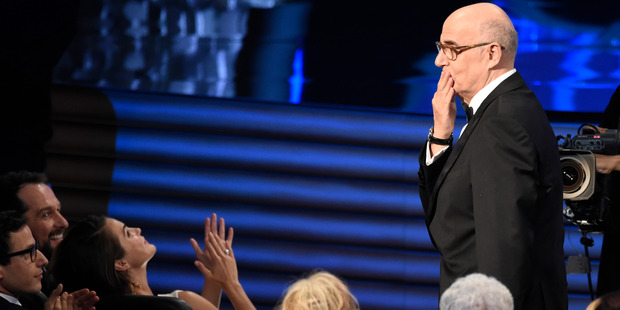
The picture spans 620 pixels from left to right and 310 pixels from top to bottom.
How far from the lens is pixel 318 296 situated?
1874 mm

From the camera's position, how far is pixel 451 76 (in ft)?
6.21

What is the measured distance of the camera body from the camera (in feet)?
8.71

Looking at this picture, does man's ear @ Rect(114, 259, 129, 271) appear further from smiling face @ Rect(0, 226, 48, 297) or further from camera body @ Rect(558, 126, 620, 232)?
camera body @ Rect(558, 126, 620, 232)

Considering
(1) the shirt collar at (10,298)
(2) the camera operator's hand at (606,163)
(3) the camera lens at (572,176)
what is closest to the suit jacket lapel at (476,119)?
(3) the camera lens at (572,176)

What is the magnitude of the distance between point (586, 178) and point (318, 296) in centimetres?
122

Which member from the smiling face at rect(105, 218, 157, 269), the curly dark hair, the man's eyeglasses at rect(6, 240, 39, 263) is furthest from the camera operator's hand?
the curly dark hair

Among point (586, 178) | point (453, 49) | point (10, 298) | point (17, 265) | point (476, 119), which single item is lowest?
point (10, 298)

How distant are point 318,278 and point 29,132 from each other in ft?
6.98

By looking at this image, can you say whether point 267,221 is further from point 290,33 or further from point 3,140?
point 3,140

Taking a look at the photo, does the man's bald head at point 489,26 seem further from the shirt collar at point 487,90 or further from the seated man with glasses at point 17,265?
the seated man with glasses at point 17,265

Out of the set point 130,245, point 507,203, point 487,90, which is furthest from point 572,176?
point 130,245

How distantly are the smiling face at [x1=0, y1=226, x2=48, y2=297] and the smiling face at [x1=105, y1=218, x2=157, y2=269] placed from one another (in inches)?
13.7

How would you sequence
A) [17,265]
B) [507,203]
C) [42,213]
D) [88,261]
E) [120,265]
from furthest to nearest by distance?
[42,213] < [120,265] < [88,261] < [17,265] < [507,203]

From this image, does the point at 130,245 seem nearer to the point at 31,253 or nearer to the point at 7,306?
the point at 31,253
